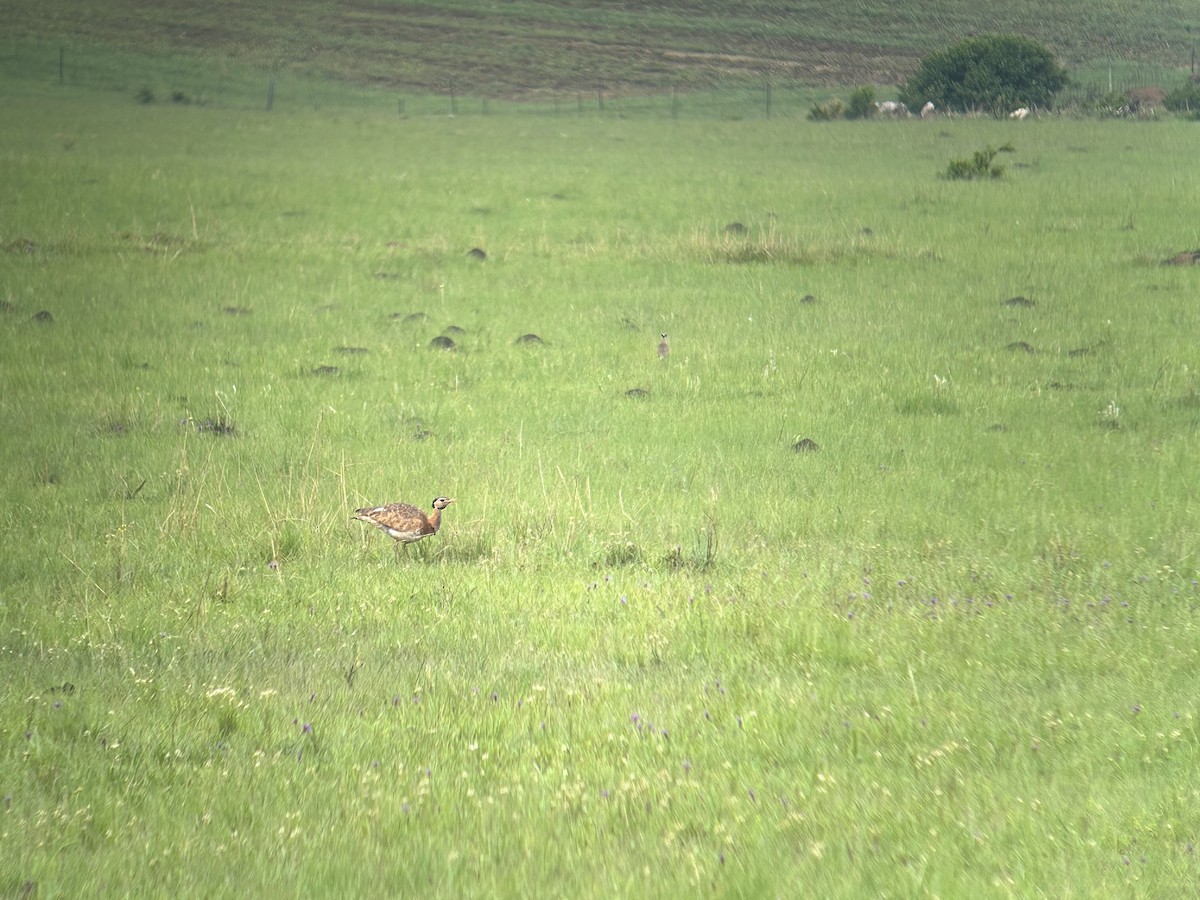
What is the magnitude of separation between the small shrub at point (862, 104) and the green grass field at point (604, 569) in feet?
112


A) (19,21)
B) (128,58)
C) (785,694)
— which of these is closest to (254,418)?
Answer: (785,694)

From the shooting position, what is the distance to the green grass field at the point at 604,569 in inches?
205

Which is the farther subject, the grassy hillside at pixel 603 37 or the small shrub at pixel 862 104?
the grassy hillside at pixel 603 37

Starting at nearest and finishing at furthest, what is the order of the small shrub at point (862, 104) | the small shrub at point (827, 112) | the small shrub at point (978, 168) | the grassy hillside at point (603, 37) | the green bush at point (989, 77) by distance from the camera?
1. the small shrub at point (978, 168)
2. the green bush at point (989, 77)
3. the small shrub at point (862, 104)
4. the small shrub at point (827, 112)
5. the grassy hillside at point (603, 37)

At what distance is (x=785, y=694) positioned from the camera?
6664 mm

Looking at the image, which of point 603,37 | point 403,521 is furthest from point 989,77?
point 403,521

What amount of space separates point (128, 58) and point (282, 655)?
74.0m

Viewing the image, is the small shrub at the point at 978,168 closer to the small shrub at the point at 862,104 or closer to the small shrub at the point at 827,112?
the small shrub at the point at 862,104

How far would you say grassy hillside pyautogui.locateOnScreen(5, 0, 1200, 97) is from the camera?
236 feet

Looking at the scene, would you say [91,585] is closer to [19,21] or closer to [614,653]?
[614,653]

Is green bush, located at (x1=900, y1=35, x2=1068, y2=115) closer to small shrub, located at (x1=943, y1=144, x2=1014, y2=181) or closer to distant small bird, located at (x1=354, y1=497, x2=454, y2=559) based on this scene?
small shrub, located at (x1=943, y1=144, x2=1014, y2=181)

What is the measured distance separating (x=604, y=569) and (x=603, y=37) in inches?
3419

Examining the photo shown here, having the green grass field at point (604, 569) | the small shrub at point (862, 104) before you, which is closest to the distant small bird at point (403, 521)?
the green grass field at point (604, 569)

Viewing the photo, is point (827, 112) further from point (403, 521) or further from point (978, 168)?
point (403, 521)
